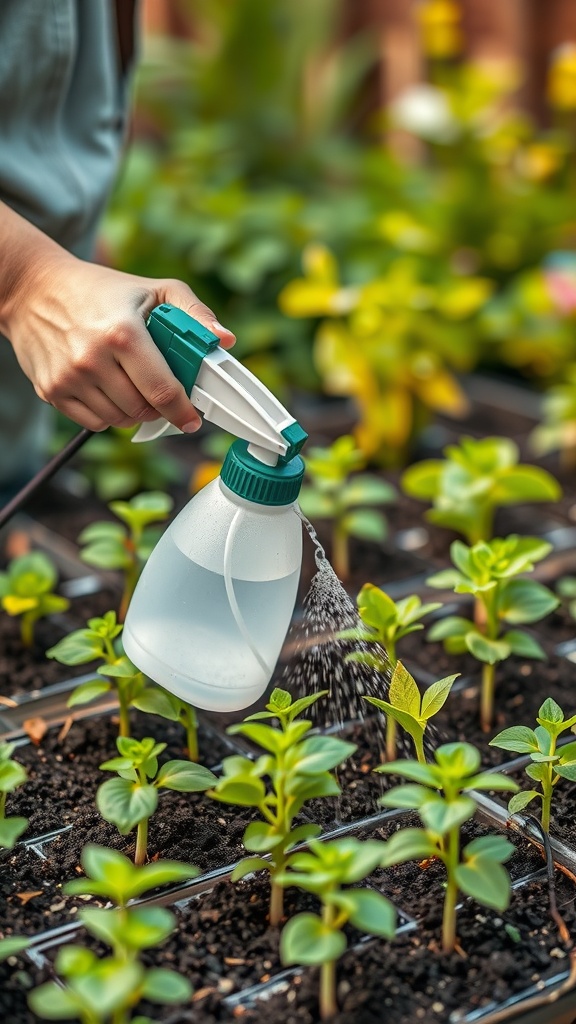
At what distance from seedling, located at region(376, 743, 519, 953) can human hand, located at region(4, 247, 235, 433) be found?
0.33m

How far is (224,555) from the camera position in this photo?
3.25 ft

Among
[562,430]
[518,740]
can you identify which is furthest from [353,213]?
[518,740]

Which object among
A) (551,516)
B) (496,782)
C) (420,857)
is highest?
(496,782)

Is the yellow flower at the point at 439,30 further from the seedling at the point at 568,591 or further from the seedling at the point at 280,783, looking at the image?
the seedling at the point at 280,783

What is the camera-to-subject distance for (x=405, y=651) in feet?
4.63

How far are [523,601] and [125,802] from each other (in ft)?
1.60

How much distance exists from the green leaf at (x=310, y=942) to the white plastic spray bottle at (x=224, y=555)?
0.24m

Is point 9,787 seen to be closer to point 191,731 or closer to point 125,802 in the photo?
point 125,802

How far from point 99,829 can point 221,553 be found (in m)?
0.27

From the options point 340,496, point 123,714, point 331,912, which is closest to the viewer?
point 331,912

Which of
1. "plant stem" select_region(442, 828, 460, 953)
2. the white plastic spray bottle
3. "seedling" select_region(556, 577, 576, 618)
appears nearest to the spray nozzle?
the white plastic spray bottle

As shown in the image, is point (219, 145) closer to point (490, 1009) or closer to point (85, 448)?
point (85, 448)

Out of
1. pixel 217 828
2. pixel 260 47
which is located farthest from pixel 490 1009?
pixel 260 47

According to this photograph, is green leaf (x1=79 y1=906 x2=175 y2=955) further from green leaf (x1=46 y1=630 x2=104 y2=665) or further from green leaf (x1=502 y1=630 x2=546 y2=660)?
green leaf (x1=502 y1=630 x2=546 y2=660)
